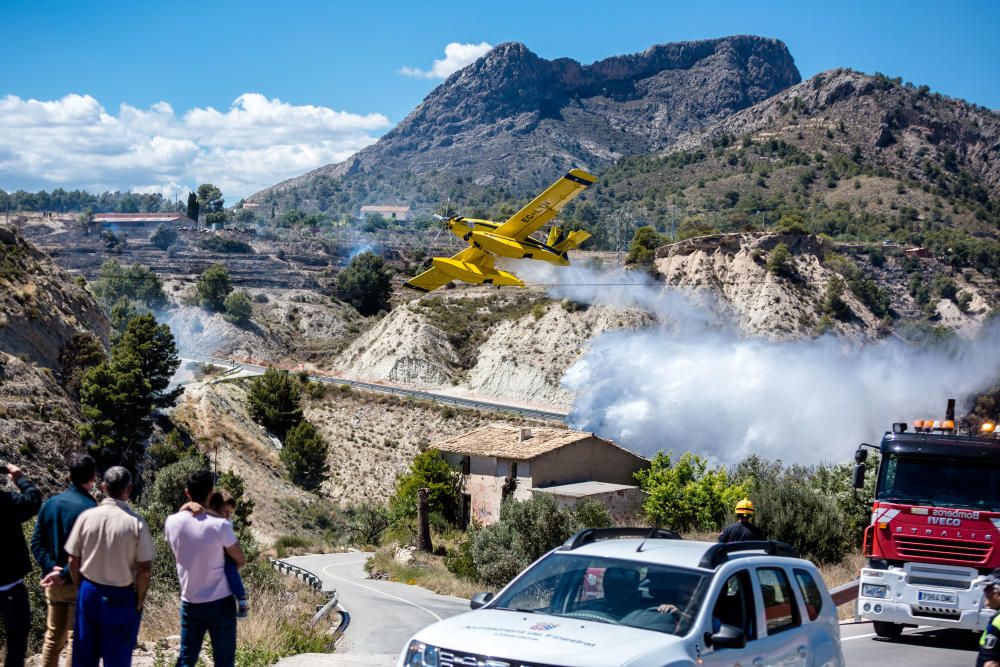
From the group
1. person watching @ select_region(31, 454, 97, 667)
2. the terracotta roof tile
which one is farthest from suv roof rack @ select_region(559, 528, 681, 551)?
the terracotta roof tile

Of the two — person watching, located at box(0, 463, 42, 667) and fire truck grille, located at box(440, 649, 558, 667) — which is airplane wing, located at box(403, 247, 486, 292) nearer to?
person watching, located at box(0, 463, 42, 667)

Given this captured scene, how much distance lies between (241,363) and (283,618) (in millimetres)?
85651

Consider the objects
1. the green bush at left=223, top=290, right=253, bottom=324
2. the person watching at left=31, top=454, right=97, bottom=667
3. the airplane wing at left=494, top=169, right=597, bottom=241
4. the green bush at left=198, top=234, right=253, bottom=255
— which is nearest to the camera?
the person watching at left=31, top=454, right=97, bottom=667

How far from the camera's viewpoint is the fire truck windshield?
15609 mm

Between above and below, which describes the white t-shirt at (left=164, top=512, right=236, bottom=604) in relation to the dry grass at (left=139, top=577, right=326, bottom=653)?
above

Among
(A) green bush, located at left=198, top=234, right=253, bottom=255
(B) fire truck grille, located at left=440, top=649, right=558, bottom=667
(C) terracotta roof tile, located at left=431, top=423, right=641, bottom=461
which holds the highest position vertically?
(A) green bush, located at left=198, top=234, right=253, bottom=255

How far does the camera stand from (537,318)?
3681 inches

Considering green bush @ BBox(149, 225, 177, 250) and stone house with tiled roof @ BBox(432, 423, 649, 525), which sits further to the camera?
green bush @ BBox(149, 225, 177, 250)

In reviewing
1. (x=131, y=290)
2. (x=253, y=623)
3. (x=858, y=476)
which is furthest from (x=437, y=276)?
(x=131, y=290)

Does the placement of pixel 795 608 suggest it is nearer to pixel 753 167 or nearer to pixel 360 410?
pixel 360 410

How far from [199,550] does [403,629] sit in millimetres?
18833

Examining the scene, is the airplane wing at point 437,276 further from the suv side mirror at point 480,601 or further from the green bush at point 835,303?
the green bush at point 835,303

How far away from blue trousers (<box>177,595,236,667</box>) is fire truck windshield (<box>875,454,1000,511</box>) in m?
11.2

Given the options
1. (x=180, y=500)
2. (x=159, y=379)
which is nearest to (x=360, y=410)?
(x=159, y=379)
